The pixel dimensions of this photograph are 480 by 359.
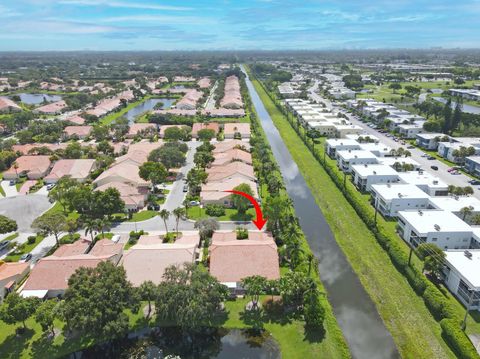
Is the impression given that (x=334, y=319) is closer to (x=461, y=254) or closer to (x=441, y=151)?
(x=461, y=254)

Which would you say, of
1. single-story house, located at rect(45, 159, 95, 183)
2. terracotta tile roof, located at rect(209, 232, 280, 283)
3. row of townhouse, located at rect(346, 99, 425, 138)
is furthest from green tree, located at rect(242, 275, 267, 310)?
row of townhouse, located at rect(346, 99, 425, 138)

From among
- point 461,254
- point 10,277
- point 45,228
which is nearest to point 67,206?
point 45,228

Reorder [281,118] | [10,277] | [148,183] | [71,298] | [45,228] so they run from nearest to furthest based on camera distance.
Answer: [71,298], [10,277], [45,228], [148,183], [281,118]

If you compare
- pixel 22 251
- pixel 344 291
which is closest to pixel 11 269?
pixel 22 251

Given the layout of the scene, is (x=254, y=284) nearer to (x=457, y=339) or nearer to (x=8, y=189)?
(x=457, y=339)

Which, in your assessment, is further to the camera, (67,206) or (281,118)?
(281,118)

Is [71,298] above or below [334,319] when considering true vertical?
above

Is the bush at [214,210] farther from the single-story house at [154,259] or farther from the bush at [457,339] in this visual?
the bush at [457,339]
